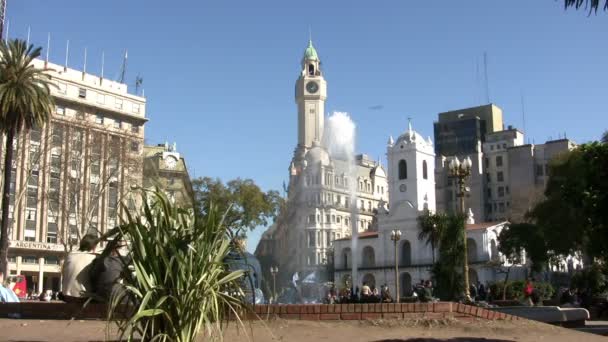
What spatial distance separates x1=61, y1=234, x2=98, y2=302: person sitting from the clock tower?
100m

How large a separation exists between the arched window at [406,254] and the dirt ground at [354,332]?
71.4 m

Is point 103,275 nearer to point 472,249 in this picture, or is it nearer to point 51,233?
point 51,233

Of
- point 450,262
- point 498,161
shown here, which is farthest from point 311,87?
point 450,262

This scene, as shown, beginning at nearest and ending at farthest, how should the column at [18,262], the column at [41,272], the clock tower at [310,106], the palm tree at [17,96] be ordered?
the palm tree at [17,96] → the column at [18,262] → the column at [41,272] → the clock tower at [310,106]

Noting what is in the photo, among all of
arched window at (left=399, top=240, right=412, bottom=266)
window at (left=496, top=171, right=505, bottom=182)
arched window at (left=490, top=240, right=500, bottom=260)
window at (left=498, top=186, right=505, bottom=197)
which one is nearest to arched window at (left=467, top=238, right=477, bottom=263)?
arched window at (left=490, top=240, right=500, bottom=260)

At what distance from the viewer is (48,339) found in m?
9.71

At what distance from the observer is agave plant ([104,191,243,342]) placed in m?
6.67

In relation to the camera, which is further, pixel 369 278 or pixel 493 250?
pixel 369 278

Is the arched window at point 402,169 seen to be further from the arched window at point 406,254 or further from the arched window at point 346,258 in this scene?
the arched window at point 346,258

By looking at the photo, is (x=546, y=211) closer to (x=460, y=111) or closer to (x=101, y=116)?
(x=101, y=116)

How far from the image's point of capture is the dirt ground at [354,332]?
31.8 feet

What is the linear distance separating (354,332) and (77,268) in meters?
4.22

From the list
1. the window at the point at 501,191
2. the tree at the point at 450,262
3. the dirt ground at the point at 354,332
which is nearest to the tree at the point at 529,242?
the tree at the point at 450,262

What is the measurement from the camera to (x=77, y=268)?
10.4 meters
